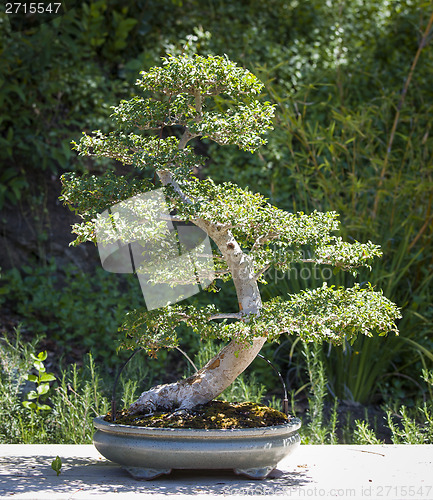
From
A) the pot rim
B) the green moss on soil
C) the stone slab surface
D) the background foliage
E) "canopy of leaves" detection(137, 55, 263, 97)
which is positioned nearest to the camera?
the stone slab surface

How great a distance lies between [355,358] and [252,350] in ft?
4.87

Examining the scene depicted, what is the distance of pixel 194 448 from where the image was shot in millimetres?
1766

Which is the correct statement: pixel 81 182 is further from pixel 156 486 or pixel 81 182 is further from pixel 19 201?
pixel 19 201

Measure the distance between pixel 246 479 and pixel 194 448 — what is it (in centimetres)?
24

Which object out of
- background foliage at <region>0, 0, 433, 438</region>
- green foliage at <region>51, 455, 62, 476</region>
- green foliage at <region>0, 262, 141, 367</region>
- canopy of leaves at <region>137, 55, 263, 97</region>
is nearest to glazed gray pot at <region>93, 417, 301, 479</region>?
green foliage at <region>51, 455, 62, 476</region>

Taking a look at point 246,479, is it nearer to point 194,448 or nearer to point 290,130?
point 194,448

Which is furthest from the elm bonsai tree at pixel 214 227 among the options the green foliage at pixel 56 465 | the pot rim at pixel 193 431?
the green foliage at pixel 56 465

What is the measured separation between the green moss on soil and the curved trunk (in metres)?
0.05

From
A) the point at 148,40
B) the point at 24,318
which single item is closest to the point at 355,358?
the point at 24,318

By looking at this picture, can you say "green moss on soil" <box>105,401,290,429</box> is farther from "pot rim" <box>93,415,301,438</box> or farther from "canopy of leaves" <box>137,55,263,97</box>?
"canopy of leaves" <box>137,55,263,97</box>

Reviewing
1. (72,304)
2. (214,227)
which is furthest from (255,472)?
(72,304)

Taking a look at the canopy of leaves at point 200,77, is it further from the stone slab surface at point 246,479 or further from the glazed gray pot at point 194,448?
the stone slab surface at point 246,479

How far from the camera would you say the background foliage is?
3.60m

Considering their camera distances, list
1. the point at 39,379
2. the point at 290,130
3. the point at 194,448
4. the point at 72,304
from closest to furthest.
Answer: the point at 194,448, the point at 39,379, the point at 290,130, the point at 72,304
